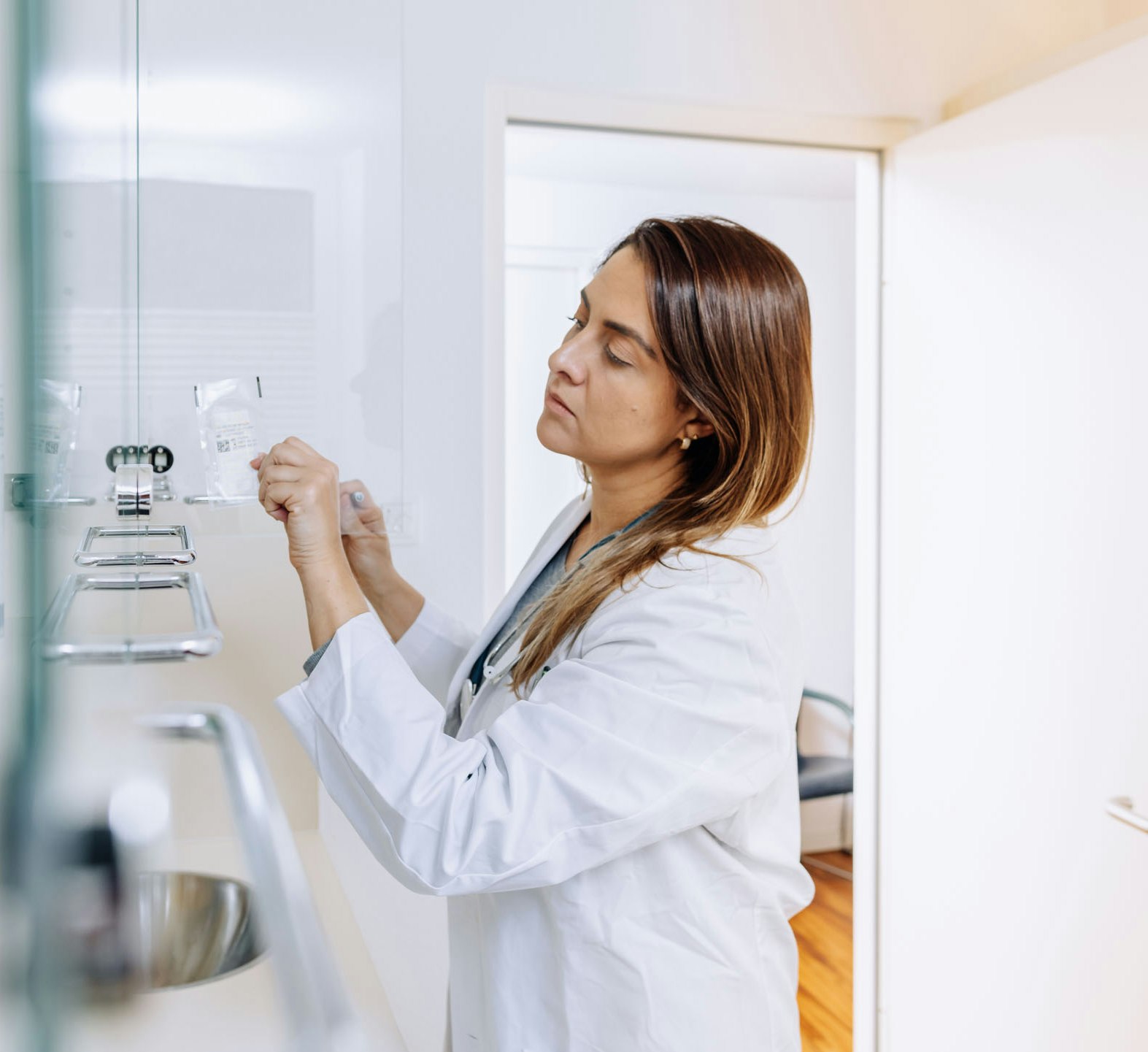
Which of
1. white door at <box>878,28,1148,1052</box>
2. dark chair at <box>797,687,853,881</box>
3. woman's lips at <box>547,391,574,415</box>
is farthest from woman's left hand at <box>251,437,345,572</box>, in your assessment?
dark chair at <box>797,687,853,881</box>

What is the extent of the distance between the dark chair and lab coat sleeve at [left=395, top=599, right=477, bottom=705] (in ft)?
5.40

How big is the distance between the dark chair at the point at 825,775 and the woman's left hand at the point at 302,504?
2.04m

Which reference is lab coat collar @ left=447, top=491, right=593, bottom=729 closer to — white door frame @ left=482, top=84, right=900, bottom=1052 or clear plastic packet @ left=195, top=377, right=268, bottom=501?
clear plastic packet @ left=195, top=377, right=268, bottom=501

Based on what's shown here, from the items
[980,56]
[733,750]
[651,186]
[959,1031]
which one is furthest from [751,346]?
[651,186]

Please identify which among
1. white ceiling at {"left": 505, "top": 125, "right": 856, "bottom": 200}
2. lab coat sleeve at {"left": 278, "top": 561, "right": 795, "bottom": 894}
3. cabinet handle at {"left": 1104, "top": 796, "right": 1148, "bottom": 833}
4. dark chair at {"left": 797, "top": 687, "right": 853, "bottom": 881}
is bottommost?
dark chair at {"left": 797, "top": 687, "right": 853, "bottom": 881}

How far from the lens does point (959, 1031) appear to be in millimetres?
1685

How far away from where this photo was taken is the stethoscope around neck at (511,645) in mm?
1048

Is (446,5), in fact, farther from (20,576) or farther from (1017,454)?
(20,576)

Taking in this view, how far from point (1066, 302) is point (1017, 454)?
0.22 m

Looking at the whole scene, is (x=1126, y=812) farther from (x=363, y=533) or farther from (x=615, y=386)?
(x=363, y=533)

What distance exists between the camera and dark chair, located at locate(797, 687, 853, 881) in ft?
9.78

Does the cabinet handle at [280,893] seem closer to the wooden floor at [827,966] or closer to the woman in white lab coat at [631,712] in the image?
the woman in white lab coat at [631,712]

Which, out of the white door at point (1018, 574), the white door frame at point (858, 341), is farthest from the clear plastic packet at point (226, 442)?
the white door at point (1018, 574)

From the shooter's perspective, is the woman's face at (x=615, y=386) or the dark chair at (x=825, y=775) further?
the dark chair at (x=825, y=775)
